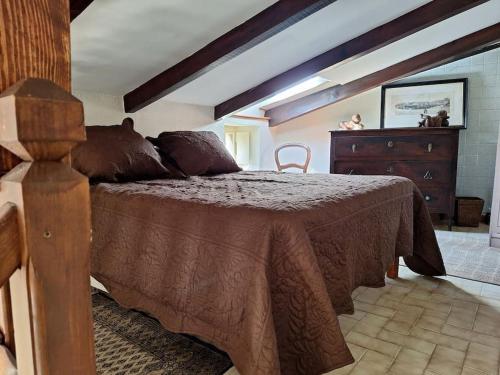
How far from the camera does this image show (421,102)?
436cm

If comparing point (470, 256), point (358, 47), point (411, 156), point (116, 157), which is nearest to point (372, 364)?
point (116, 157)

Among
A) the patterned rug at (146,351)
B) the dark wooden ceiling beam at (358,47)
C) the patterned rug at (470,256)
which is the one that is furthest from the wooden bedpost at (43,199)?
the dark wooden ceiling beam at (358,47)

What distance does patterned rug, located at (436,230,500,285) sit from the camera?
257cm

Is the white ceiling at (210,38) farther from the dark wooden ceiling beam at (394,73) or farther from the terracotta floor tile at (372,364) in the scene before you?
the terracotta floor tile at (372,364)

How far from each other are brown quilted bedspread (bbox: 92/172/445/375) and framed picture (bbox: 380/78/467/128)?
293cm

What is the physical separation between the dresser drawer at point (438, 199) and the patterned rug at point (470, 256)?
0.26m

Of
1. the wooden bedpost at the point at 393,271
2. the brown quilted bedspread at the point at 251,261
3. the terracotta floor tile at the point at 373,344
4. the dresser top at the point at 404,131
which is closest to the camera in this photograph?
the brown quilted bedspread at the point at 251,261

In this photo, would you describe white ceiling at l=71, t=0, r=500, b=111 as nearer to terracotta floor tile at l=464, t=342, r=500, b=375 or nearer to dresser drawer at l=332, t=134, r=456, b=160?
dresser drawer at l=332, t=134, r=456, b=160

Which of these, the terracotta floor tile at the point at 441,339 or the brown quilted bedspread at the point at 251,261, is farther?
the terracotta floor tile at the point at 441,339

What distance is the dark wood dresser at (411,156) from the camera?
3721 mm

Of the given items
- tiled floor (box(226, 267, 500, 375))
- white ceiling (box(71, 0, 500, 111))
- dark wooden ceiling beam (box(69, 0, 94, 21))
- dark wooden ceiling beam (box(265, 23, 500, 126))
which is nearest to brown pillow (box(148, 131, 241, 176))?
white ceiling (box(71, 0, 500, 111))

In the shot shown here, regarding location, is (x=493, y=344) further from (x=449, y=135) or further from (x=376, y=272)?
(x=449, y=135)

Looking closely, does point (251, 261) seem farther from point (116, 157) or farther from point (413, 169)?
point (413, 169)

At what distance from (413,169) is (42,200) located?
405 centimetres
